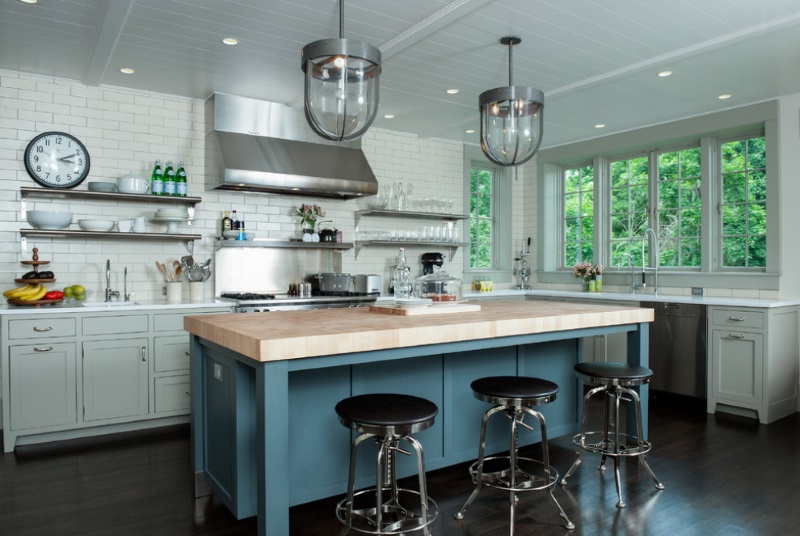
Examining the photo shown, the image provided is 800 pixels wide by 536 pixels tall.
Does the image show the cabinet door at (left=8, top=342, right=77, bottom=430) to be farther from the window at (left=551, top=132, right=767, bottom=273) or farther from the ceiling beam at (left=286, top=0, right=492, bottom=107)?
the window at (left=551, top=132, right=767, bottom=273)

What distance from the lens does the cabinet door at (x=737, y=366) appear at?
4752mm

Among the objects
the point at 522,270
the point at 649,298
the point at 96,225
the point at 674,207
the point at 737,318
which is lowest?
the point at 737,318

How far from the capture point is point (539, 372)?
386 centimetres

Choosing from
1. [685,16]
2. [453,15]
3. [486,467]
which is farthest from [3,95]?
[685,16]

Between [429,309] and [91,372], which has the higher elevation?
[429,309]

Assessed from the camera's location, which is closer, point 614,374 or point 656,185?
point 614,374

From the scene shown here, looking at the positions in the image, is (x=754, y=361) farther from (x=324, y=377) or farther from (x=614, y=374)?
(x=324, y=377)

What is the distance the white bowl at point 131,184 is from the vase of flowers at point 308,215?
153 centimetres

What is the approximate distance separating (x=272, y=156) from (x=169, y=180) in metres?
0.94

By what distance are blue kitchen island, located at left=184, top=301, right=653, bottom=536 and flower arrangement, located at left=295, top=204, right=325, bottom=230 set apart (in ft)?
8.41

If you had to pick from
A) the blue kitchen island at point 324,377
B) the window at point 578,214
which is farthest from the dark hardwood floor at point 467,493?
the window at point 578,214

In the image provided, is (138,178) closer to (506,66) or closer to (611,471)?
(506,66)

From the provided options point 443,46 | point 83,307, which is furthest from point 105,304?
point 443,46

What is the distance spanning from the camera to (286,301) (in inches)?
195
